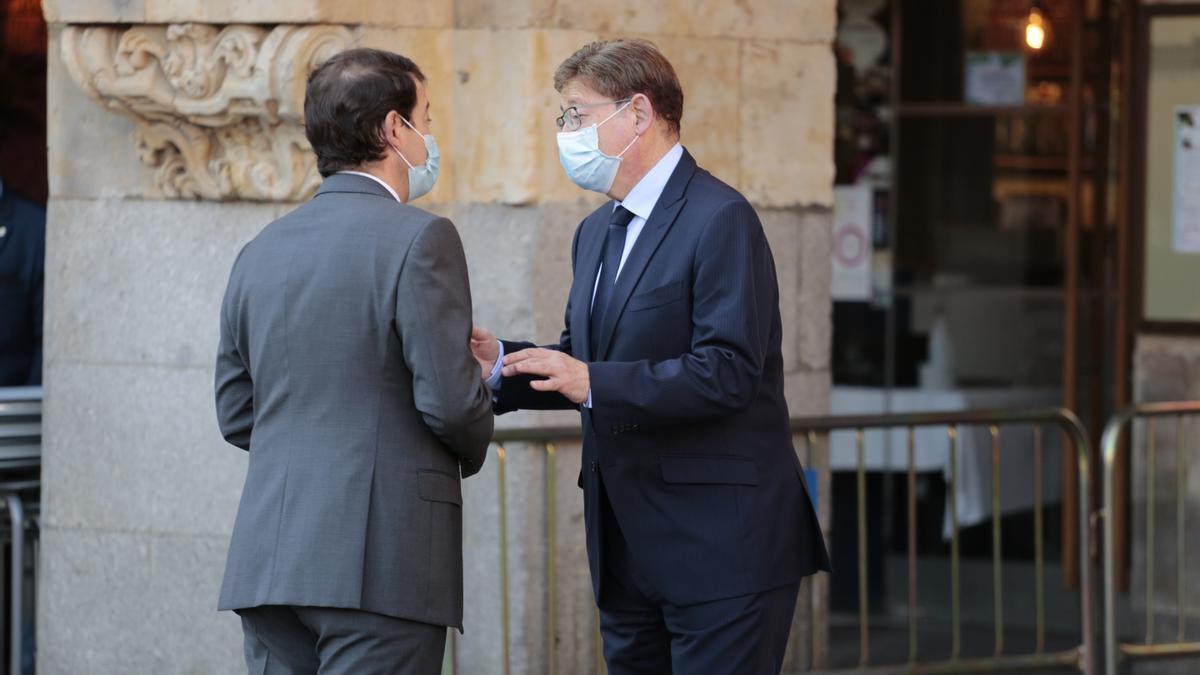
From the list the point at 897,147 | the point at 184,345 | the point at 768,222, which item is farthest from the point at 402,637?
the point at 897,147

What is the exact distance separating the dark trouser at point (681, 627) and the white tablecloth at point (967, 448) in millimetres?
4578

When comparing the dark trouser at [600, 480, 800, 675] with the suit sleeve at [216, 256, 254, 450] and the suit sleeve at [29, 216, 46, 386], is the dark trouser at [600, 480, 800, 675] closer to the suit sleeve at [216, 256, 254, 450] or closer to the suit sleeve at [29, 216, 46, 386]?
the suit sleeve at [216, 256, 254, 450]

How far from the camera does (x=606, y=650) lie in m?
3.74

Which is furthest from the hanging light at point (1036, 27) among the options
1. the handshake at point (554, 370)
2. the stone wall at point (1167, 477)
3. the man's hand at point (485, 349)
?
the handshake at point (554, 370)

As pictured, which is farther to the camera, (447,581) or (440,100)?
(440,100)

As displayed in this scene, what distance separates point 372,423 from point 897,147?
5454 millimetres

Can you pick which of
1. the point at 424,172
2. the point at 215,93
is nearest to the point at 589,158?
the point at 424,172

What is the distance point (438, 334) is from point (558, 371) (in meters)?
0.33

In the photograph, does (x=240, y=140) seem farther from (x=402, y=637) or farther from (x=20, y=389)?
(x=402, y=637)

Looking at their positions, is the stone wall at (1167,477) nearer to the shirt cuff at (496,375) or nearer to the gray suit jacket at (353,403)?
the shirt cuff at (496,375)

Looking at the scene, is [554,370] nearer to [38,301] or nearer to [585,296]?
[585,296]

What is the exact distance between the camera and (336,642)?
318 centimetres

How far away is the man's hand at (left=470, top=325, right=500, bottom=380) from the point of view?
361 centimetres

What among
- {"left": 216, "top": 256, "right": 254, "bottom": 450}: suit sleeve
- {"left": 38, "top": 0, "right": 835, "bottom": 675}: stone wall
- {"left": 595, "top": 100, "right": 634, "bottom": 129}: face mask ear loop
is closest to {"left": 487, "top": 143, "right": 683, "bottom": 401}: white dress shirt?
{"left": 595, "top": 100, "right": 634, "bottom": 129}: face mask ear loop
